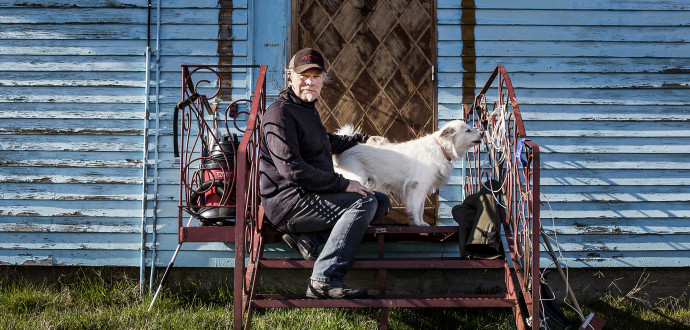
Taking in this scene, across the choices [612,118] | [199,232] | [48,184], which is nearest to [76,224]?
[48,184]

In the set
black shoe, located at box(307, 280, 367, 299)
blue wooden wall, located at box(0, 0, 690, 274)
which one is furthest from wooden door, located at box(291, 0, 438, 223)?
black shoe, located at box(307, 280, 367, 299)

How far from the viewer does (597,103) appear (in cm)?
537

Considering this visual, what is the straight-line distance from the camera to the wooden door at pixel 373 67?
5355mm

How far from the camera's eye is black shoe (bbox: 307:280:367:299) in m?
3.44

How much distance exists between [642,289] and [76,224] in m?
5.51

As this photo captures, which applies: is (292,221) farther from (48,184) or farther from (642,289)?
(642,289)

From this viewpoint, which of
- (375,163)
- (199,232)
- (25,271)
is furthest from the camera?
(25,271)

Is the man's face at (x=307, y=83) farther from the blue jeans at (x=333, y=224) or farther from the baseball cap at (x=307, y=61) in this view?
the blue jeans at (x=333, y=224)

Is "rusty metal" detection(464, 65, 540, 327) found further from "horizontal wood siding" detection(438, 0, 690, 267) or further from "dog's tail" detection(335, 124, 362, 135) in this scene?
"dog's tail" detection(335, 124, 362, 135)

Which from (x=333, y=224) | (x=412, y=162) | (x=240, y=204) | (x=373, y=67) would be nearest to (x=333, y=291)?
(x=333, y=224)

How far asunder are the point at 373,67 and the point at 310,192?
6.84 ft

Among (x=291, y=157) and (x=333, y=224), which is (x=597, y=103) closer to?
(x=333, y=224)

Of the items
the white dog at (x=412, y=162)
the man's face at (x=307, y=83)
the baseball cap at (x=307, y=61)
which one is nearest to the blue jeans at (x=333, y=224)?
the man's face at (x=307, y=83)

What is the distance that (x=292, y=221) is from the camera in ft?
12.3
